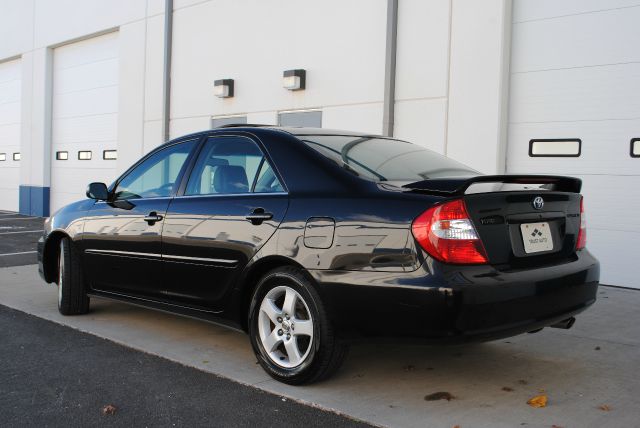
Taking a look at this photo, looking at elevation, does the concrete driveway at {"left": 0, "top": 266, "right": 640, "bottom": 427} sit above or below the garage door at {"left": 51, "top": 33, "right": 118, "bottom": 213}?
below

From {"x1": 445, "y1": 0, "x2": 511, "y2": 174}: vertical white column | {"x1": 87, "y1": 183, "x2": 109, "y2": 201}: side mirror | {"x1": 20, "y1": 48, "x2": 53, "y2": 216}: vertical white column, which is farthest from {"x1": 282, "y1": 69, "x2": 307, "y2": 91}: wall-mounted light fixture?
{"x1": 20, "y1": 48, "x2": 53, "y2": 216}: vertical white column

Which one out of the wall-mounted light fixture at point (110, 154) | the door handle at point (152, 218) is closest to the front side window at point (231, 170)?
the door handle at point (152, 218)

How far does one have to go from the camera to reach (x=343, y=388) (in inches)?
148

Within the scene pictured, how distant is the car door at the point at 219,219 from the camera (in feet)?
13.1

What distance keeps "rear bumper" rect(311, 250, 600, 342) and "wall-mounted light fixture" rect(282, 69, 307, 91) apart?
724cm

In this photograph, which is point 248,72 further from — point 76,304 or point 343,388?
point 343,388

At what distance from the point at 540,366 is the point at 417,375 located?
0.83 meters

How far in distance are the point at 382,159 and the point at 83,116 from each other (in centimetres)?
1399

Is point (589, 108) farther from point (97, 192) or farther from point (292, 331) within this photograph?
point (97, 192)

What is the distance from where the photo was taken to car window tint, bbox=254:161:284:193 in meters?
4.02

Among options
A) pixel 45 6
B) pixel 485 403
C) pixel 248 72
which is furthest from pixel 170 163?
pixel 45 6

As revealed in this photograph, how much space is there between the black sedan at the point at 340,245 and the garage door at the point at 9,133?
16.1 m

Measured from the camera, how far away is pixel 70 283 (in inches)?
215

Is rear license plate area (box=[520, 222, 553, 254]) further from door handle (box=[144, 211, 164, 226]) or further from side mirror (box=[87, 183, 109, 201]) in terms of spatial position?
side mirror (box=[87, 183, 109, 201])
